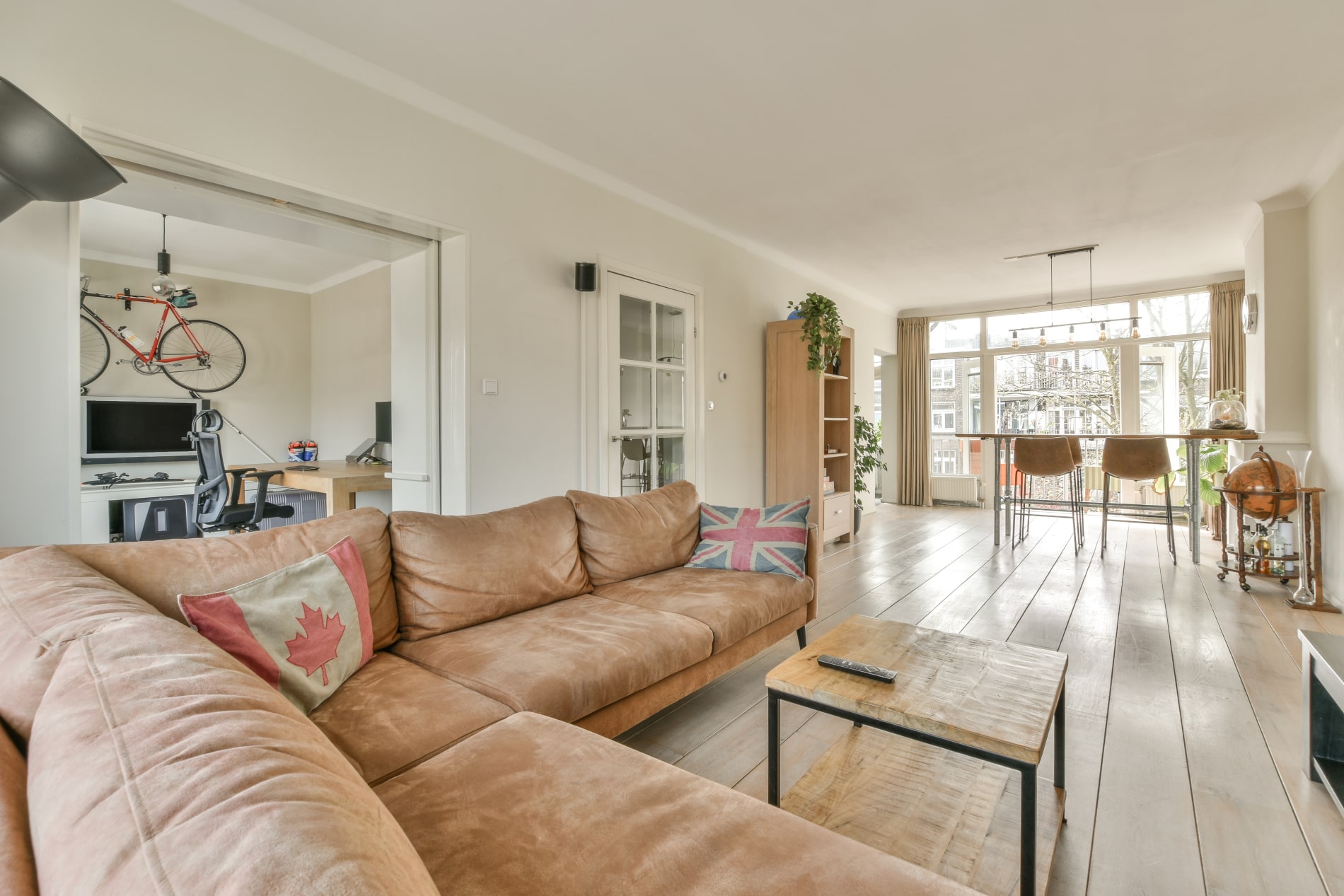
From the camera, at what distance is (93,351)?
5121 mm

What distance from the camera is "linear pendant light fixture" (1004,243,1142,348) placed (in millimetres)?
5492

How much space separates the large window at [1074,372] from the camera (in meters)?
6.56

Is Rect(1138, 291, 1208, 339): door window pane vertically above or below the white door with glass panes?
above

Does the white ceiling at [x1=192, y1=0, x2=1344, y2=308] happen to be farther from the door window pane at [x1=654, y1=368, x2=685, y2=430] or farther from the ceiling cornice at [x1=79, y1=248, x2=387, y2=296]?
the ceiling cornice at [x1=79, y1=248, x2=387, y2=296]

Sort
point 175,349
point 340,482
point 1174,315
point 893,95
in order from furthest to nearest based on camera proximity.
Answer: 1. point 1174,315
2. point 175,349
3. point 340,482
4. point 893,95

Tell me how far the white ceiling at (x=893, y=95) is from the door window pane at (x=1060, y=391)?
2540mm

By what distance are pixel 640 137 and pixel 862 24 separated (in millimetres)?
1317

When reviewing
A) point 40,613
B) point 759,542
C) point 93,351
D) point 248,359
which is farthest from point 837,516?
point 93,351

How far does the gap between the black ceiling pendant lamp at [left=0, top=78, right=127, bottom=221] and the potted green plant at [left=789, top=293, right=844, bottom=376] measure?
171 inches

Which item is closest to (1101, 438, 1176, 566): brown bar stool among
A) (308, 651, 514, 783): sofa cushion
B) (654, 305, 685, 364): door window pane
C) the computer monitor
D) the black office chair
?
(654, 305, 685, 364): door window pane

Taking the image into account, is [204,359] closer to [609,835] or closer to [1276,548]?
[609,835]

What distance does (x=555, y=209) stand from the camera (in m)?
3.57

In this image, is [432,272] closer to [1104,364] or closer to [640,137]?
[640,137]

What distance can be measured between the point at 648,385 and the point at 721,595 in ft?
6.86
